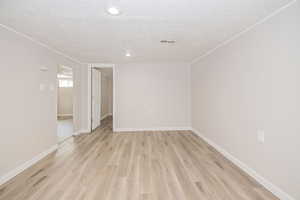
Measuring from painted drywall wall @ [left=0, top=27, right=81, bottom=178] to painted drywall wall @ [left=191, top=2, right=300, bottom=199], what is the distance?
3.74 m

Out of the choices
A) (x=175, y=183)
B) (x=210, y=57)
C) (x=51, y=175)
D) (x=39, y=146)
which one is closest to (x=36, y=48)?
(x=39, y=146)

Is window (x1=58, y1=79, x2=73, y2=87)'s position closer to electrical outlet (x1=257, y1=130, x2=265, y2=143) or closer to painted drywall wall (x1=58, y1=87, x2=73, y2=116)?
painted drywall wall (x1=58, y1=87, x2=73, y2=116)

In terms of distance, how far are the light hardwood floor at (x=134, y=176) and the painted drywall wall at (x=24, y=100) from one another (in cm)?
36

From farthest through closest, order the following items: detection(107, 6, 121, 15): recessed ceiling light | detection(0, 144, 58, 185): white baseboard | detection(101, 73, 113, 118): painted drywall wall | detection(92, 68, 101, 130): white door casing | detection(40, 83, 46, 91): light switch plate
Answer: detection(101, 73, 113, 118): painted drywall wall, detection(92, 68, 101, 130): white door casing, detection(40, 83, 46, 91): light switch plate, detection(0, 144, 58, 185): white baseboard, detection(107, 6, 121, 15): recessed ceiling light

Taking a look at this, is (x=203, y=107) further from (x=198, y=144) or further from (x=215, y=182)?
(x=215, y=182)

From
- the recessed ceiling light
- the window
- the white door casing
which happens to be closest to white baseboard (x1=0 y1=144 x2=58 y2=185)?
the white door casing

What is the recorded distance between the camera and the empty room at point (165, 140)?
68.3 inches

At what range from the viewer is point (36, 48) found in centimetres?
286

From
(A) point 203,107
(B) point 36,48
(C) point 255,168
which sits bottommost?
(C) point 255,168

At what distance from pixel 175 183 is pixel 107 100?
7135 mm

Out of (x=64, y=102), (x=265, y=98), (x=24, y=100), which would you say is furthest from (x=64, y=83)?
(x=265, y=98)

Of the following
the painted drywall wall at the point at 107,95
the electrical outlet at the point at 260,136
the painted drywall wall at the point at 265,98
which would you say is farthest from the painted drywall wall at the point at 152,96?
the painted drywall wall at the point at 107,95

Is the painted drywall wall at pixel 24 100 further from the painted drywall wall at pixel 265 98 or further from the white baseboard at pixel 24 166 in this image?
the painted drywall wall at pixel 265 98

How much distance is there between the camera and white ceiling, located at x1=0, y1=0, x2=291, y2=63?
1.68 m
